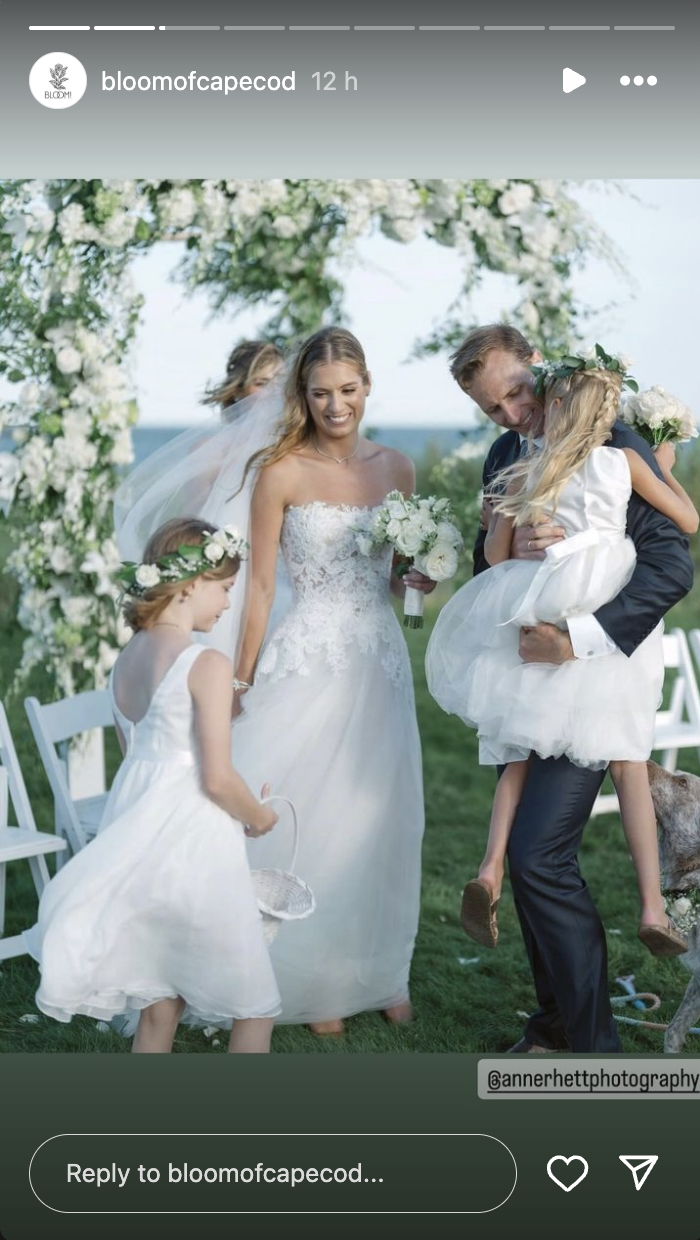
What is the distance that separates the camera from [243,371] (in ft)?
17.9

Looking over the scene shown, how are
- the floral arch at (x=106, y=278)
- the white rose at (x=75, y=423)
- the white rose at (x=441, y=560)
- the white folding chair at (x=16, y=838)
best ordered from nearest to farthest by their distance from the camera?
the white rose at (x=441, y=560) < the white folding chair at (x=16, y=838) < the floral arch at (x=106, y=278) < the white rose at (x=75, y=423)

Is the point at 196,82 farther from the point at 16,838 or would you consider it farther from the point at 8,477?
the point at 8,477

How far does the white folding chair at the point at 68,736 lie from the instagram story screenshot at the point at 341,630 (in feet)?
0.10

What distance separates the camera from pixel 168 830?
3.01m

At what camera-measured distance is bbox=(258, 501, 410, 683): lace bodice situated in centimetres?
420

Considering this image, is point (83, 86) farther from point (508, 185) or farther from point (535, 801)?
point (508, 185)

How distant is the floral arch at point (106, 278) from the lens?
5.53 m

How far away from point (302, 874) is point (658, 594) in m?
1.59

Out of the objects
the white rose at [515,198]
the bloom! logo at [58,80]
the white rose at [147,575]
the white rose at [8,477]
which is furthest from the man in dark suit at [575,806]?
the white rose at [8,477]

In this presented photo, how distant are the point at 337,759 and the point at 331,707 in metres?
0.18

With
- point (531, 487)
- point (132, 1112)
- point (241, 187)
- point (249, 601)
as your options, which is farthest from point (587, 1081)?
point (241, 187)

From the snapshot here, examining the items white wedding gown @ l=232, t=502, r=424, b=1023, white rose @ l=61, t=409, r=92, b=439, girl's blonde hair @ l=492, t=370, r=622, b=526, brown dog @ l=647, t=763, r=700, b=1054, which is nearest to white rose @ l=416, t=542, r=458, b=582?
white wedding gown @ l=232, t=502, r=424, b=1023

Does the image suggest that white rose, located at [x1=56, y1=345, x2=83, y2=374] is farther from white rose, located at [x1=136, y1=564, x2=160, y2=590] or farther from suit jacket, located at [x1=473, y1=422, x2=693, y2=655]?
suit jacket, located at [x1=473, y1=422, x2=693, y2=655]

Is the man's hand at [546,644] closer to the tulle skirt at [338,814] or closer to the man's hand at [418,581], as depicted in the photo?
the man's hand at [418,581]
